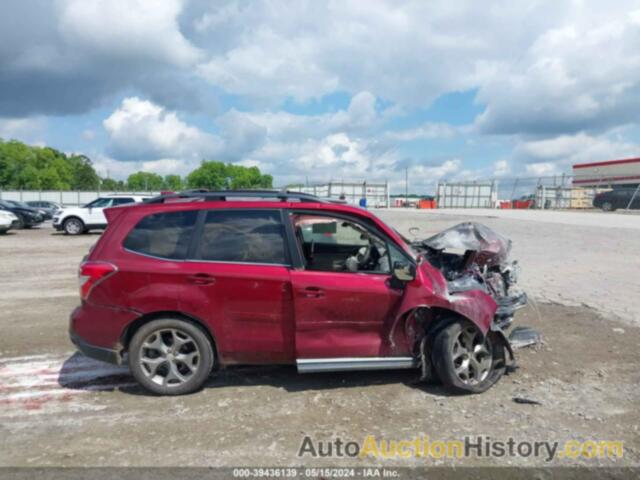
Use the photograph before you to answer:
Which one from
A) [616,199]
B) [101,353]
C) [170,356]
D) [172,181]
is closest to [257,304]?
[170,356]

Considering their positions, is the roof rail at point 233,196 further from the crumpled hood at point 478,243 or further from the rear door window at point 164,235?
the crumpled hood at point 478,243

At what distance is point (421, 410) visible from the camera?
4.03 meters

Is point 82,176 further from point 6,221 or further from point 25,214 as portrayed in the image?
point 6,221

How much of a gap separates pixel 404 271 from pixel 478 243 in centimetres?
150

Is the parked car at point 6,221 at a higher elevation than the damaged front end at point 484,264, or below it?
below

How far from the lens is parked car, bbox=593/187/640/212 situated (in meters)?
29.1

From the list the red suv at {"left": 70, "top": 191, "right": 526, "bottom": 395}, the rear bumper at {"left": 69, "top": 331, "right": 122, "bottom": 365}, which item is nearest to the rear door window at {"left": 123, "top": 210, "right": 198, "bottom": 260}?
the red suv at {"left": 70, "top": 191, "right": 526, "bottom": 395}

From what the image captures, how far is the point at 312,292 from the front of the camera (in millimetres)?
4219

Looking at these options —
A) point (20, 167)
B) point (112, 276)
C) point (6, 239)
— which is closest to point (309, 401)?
point (112, 276)

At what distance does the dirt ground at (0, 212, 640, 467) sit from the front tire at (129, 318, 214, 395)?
5.2 inches

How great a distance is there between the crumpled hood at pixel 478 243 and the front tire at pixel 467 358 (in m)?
1.15

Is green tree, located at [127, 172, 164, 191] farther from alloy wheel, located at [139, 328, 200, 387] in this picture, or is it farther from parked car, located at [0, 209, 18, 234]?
alloy wheel, located at [139, 328, 200, 387]

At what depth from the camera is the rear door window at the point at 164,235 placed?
171 inches

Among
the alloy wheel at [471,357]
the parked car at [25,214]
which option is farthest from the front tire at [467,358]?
the parked car at [25,214]
